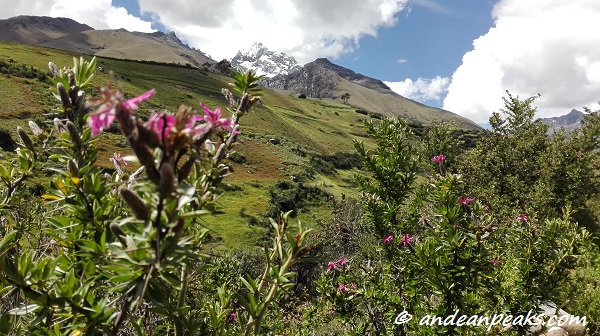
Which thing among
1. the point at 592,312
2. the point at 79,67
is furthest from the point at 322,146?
the point at 79,67

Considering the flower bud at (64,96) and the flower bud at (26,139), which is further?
the flower bud at (26,139)

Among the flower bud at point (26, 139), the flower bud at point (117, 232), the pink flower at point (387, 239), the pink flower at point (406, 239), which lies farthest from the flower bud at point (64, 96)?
the pink flower at point (406, 239)

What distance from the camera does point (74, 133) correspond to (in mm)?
1449

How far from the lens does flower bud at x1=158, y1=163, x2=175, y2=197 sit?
0.81 metres

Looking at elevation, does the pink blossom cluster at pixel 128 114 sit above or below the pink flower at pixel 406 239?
above

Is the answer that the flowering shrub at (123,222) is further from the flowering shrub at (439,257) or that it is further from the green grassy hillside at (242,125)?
the green grassy hillside at (242,125)

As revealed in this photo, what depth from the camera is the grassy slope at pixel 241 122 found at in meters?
38.7

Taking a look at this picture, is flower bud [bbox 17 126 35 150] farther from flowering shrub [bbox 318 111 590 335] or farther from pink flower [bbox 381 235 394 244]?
pink flower [bbox 381 235 394 244]

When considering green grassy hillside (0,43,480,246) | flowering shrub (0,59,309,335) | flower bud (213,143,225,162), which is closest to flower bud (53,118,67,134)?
flowering shrub (0,59,309,335)

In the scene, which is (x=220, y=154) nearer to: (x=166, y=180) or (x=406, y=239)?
(x=166, y=180)

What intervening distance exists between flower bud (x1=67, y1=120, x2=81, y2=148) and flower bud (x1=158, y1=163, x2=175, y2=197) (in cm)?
82

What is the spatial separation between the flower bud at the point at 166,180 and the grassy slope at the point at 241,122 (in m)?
10.1

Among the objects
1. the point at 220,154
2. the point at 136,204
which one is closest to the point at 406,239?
the point at 220,154

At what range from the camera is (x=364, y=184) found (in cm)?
500
